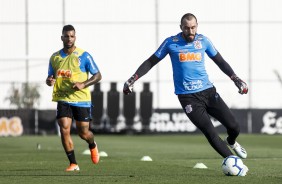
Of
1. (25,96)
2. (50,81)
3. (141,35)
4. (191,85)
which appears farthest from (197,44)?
(141,35)

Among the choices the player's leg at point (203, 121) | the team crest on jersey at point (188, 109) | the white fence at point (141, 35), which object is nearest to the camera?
the player's leg at point (203, 121)

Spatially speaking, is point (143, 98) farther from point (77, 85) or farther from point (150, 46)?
point (77, 85)

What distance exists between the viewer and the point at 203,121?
13617 mm

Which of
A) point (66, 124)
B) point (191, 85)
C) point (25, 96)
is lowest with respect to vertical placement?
point (25, 96)

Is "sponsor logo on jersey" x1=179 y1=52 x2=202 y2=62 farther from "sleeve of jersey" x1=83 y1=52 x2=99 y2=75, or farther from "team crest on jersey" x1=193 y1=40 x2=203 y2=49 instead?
"sleeve of jersey" x1=83 y1=52 x2=99 y2=75

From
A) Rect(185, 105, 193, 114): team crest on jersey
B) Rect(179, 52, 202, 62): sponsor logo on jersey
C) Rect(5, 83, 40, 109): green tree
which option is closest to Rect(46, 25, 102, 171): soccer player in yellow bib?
Rect(179, 52, 202, 62): sponsor logo on jersey

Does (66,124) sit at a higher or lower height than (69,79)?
lower

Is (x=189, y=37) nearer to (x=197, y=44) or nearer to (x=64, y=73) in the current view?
(x=197, y=44)

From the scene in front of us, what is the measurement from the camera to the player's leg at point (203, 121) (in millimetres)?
13547

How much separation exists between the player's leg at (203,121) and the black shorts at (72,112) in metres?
2.26

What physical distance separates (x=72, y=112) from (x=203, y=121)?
2.70 meters

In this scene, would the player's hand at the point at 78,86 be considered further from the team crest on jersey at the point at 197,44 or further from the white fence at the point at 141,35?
the white fence at the point at 141,35

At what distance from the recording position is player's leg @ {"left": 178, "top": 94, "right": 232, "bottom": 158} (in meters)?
13.5

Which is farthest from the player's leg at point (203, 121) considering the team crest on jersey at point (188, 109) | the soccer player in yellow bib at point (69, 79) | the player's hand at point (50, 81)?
the player's hand at point (50, 81)
